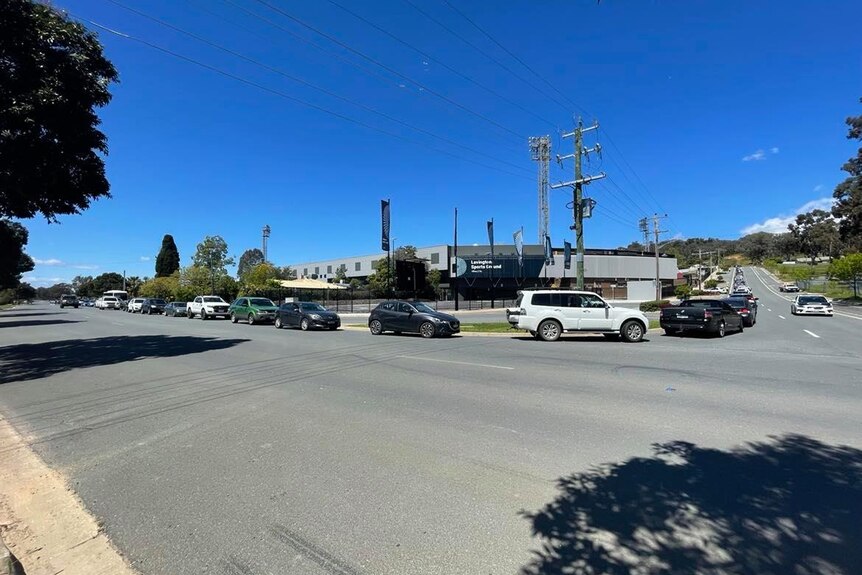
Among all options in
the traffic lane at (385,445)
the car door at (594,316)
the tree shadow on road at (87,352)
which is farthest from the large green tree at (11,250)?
the car door at (594,316)

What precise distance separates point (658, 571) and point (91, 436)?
6606 mm

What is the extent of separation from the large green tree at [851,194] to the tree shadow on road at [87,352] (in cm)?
5485

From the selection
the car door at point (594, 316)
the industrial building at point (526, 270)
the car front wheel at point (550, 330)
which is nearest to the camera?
the car door at point (594, 316)

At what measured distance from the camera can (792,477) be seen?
442cm

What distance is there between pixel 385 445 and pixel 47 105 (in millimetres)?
13507

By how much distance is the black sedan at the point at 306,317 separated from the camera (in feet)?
79.0

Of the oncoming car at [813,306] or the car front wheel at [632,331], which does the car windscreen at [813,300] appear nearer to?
the oncoming car at [813,306]

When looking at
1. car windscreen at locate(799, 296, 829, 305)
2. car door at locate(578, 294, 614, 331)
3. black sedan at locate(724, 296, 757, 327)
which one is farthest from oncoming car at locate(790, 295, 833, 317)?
car door at locate(578, 294, 614, 331)

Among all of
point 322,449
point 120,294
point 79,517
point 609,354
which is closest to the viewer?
point 79,517

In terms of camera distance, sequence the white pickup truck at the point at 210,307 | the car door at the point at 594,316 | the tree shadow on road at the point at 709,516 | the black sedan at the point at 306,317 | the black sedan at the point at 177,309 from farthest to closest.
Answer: the black sedan at the point at 177,309, the white pickup truck at the point at 210,307, the black sedan at the point at 306,317, the car door at the point at 594,316, the tree shadow on road at the point at 709,516

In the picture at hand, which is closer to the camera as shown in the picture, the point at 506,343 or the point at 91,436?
the point at 91,436

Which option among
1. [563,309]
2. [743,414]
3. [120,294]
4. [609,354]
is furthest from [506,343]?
[120,294]

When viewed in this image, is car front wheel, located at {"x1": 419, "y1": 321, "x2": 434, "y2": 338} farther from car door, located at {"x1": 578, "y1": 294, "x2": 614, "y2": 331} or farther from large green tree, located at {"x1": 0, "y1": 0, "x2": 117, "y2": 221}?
large green tree, located at {"x1": 0, "y1": 0, "x2": 117, "y2": 221}

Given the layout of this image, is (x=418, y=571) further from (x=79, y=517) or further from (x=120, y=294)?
(x=120, y=294)
